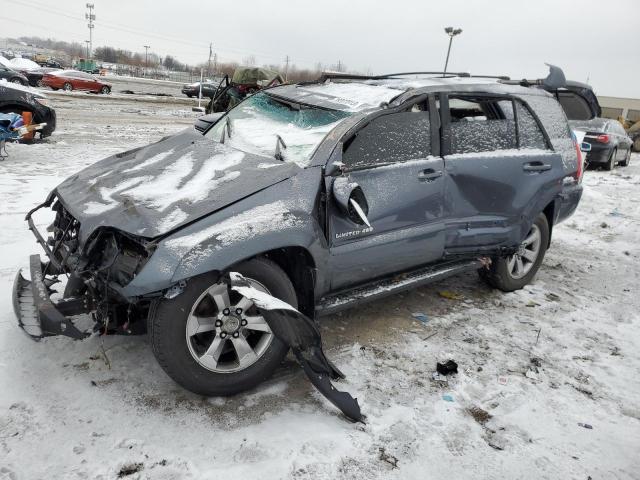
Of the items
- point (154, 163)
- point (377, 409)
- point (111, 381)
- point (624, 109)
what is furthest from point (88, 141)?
point (624, 109)

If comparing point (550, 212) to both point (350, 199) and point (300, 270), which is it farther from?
point (300, 270)

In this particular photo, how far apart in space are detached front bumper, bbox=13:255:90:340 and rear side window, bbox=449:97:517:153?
9.54 feet

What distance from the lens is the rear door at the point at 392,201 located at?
3.26 meters

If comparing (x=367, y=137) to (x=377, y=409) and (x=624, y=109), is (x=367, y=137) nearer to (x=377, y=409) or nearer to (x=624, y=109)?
(x=377, y=409)

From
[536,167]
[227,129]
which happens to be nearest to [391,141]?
[227,129]

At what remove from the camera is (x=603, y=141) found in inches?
521

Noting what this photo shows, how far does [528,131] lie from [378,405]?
2.96 metres

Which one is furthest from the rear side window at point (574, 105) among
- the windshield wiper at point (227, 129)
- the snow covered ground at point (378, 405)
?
the windshield wiper at point (227, 129)

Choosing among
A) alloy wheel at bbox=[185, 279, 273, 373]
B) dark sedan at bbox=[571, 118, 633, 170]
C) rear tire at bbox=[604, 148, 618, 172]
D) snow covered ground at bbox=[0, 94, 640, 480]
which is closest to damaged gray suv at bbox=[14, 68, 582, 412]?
alloy wheel at bbox=[185, 279, 273, 373]

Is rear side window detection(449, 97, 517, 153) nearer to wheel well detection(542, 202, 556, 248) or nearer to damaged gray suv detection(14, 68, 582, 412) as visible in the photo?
damaged gray suv detection(14, 68, 582, 412)

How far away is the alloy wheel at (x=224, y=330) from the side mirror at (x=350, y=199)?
0.71 metres

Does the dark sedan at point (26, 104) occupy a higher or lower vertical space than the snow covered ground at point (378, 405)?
higher

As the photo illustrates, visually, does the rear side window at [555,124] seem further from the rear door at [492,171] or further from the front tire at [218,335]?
the front tire at [218,335]

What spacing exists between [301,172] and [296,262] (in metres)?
0.56
